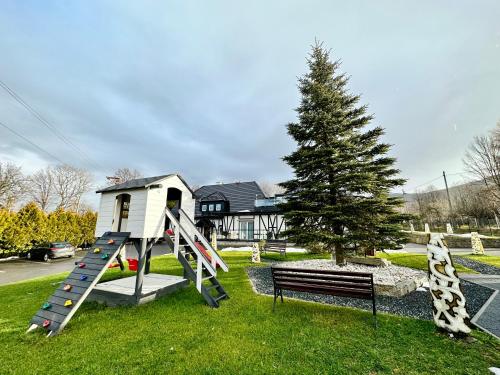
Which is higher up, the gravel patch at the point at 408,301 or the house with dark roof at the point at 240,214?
the house with dark roof at the point at 240,214

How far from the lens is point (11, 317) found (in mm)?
5340

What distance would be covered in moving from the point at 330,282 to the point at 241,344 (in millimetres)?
2377

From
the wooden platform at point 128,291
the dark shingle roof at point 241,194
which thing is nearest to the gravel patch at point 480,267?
the wooden platform at point 128,291

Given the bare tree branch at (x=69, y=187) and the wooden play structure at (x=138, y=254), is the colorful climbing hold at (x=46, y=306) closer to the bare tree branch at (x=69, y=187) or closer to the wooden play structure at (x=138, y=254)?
the wooden play structure at (x=138, y=254)

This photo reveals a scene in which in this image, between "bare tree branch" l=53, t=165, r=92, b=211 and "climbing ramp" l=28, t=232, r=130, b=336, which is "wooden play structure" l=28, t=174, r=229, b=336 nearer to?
"climbing ramp" l=28, t=232, r=130, b=336

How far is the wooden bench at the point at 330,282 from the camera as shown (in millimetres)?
4418

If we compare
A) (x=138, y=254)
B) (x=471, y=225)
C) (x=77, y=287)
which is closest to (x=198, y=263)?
(x=138, y=254)

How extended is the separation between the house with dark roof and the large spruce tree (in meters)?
13.6

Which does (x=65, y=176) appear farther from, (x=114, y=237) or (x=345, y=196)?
(x=345, y=196)

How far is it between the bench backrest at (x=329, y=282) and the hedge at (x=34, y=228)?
21.6 metres

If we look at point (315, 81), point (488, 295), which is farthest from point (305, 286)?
point (315, 81)

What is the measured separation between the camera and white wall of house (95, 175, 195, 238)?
6155mm

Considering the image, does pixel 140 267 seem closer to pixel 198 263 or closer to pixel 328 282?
pixel 198 263

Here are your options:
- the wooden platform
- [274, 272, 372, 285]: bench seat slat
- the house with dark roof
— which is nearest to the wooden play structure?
the wooden platform
